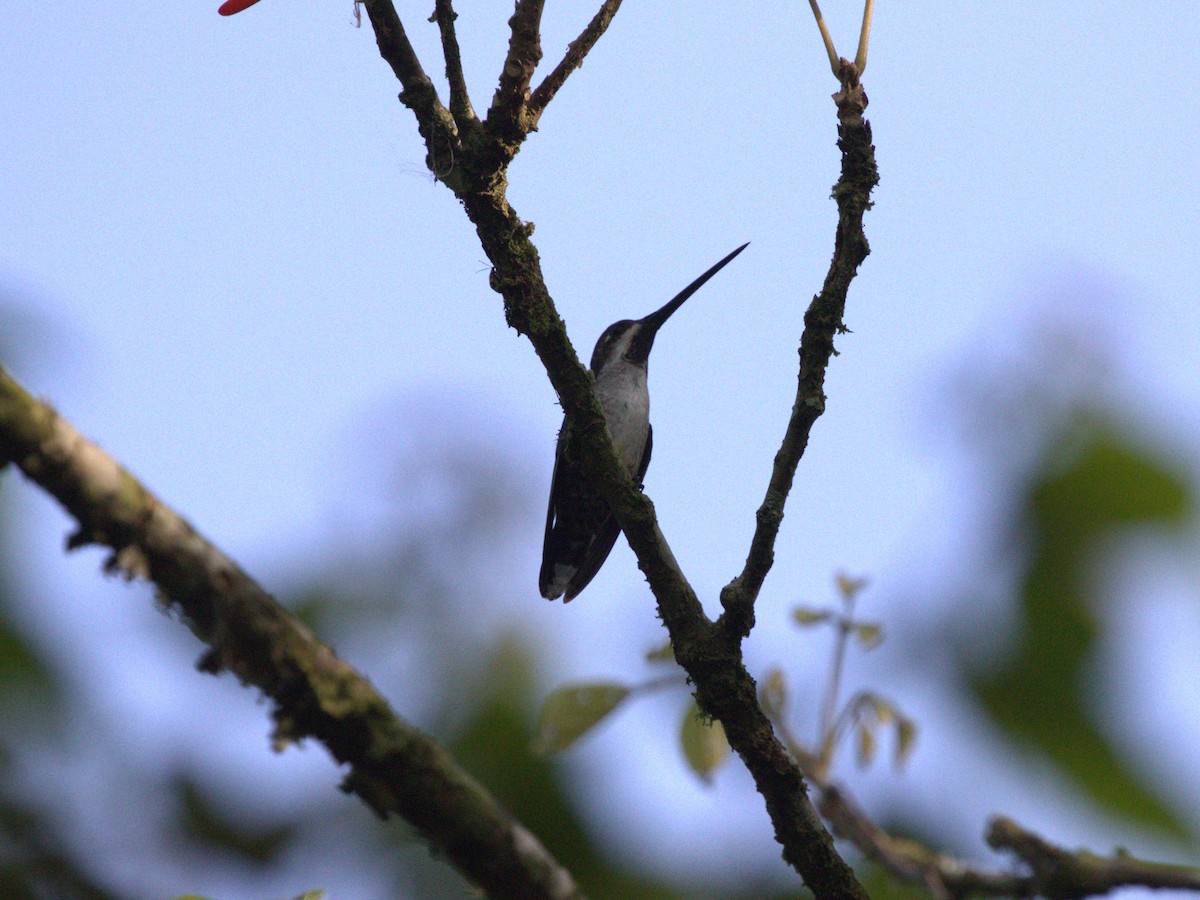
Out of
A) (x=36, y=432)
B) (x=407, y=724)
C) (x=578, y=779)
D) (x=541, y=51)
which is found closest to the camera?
(x=36, y=432)

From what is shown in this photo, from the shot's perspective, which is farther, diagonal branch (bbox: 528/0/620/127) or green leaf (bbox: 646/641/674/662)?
green leaf (bbox: 646/641/674/662)

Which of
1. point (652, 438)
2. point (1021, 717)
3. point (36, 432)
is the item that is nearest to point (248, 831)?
point (36, 432)

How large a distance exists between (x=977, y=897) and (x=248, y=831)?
277 cm


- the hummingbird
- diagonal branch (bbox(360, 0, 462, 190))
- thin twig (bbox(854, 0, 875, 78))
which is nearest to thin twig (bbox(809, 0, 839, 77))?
thin twig (bbox(854, 0, 875, 78))

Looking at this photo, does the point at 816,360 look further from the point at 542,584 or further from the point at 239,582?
the point at 542,584

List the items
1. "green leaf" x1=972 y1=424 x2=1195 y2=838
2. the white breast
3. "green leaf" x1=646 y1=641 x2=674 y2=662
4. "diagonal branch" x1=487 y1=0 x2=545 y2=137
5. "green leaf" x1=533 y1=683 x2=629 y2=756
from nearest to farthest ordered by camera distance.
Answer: "green leaf" x1=972 y1=424 x2=1195 y2=838
"diagonal branch" x1=487 y1=0 x2=545 y2=137
"green leaf" x1=533 y1=683 x2=629 y2=756
"green leaf" x1=646 y1=641 x2=674 y2=662
the white breast

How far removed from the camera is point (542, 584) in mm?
7898

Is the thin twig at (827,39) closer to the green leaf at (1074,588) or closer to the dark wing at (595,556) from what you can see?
the green leaf at (1074,588)

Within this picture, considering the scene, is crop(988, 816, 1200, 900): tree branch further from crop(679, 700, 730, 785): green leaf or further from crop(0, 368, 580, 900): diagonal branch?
crop(0, 368, 580, 900): diagonal branch

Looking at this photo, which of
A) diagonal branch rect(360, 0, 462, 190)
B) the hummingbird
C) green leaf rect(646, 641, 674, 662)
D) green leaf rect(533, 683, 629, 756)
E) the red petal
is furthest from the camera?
the hummingbird

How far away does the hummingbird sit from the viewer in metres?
7.41

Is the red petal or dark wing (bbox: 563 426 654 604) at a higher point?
dark wing (bbox: 563 426 654 604)

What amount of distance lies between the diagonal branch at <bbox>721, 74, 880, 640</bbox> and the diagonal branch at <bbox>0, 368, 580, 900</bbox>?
156 centimetres

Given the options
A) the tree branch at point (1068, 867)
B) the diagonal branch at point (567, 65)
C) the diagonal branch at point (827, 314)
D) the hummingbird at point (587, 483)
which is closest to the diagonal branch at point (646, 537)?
the diagonal branch at point (567, 65)
